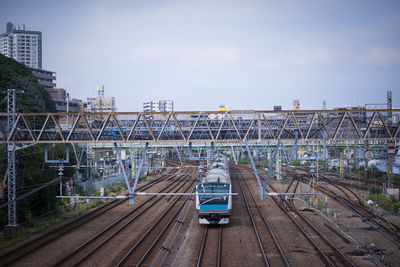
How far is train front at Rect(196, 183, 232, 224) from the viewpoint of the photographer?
15469 mm

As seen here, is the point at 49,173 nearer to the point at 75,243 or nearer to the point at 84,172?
the point at 75,243

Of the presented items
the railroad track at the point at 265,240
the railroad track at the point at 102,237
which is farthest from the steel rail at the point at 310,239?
the railroad track at the point at 102,237

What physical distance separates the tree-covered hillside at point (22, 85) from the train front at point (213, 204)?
104 feet

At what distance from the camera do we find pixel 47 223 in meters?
17.3

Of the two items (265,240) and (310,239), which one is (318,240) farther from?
(265,240)

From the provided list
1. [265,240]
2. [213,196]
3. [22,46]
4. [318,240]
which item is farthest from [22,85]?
[22,46]

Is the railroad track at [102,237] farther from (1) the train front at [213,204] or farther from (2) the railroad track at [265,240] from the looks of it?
(2) the railroad track at [265,240]

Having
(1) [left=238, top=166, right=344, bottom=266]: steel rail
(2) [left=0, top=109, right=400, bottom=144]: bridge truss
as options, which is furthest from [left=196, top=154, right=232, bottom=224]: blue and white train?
(1) [left=238, top=166, right=344, bottom=266]: steel rail

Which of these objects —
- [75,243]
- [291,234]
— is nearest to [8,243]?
[75,243]

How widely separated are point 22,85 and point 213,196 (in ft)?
134

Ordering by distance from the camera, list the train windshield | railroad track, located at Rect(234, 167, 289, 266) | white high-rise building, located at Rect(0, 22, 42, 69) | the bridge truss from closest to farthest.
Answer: railroad track, located at Rect(234, 167, 289, 266)
the bridge truss
the train windshield
white high-rise building, located at Rect(0, 22, 42, 69)

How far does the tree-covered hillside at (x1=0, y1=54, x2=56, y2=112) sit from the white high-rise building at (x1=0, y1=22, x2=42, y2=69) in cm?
6613

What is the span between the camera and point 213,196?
15.6m

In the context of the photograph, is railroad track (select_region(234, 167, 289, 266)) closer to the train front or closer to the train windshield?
the train front
